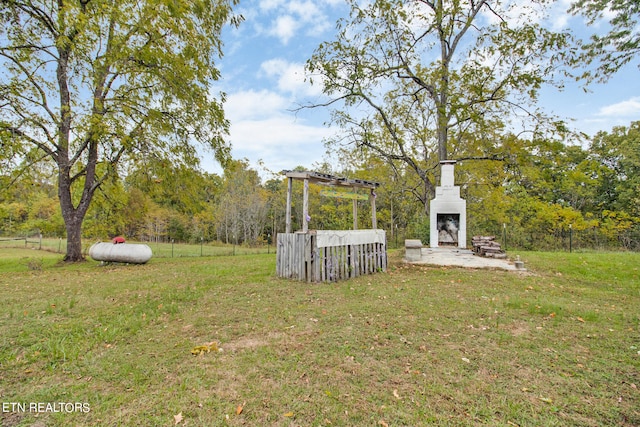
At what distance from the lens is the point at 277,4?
29.2ft

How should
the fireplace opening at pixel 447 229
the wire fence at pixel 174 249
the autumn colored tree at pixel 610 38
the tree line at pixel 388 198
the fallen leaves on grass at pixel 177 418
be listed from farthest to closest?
the wire fence at pixel 174 249
the fireplace opening at pixel 447 229
the tree line at pixel 388 198
the autumn colored tree at pixel 610 38
the fallen leaves on grass at pixel 177 418

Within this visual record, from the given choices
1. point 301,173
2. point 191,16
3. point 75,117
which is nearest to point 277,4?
point 191,16

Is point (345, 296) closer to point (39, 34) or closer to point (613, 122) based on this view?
point (39, 34)

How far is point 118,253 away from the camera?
30.2ft

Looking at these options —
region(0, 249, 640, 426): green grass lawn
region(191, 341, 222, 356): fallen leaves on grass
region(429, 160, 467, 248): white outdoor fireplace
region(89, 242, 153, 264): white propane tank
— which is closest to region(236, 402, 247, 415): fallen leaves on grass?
region(0, 249, 640, 426): green grass lawn

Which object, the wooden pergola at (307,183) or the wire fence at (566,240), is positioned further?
the wire fence at (566,240)

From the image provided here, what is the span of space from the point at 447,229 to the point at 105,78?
538 inches

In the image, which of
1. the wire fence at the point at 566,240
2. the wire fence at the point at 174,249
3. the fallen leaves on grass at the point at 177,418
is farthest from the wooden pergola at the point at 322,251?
the wire fence at the point at 566,240

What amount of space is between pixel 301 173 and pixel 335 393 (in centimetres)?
490

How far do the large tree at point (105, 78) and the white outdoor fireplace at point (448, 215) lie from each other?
9.47 metres

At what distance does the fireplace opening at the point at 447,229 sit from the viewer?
1241cm

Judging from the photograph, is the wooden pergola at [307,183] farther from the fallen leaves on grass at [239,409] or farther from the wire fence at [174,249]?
the wire fence at [174,249]

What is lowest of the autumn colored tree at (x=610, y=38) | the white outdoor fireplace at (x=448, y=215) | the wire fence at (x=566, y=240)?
the wire fence at (x=566, y=240)

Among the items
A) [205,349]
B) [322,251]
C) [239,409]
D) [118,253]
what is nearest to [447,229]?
[322,251]
